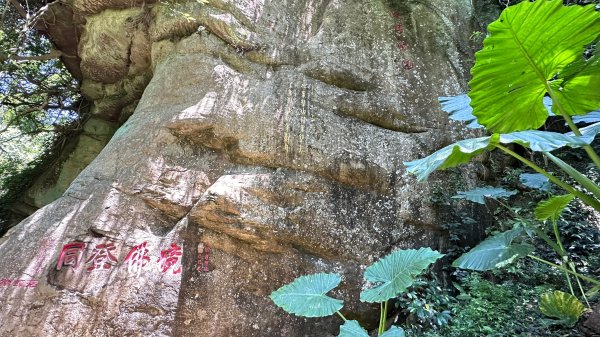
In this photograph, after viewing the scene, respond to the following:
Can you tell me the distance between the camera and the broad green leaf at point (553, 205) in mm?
2396

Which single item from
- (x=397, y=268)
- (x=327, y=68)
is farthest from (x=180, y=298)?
(x=327, y=68)

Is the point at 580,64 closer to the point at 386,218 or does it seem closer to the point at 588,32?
the point at 588,32

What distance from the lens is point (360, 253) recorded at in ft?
11.0

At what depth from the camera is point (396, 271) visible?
216 cm

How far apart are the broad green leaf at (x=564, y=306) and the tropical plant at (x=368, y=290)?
2.85 feet

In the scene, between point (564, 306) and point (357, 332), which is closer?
point (357, 332)

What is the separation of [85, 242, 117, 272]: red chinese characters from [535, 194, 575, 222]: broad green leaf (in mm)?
2873

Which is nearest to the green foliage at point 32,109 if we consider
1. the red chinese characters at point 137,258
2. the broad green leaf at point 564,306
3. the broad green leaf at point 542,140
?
the red chinese characters at point 137,258

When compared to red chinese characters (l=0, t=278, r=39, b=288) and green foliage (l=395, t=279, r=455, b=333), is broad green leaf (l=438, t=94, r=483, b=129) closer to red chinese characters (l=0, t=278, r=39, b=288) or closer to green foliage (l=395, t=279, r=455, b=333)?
green foliage (l=395, t=279, r=455, b=333)

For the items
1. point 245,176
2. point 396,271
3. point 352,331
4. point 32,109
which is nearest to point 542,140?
point 396,271

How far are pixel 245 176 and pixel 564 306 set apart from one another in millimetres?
2322

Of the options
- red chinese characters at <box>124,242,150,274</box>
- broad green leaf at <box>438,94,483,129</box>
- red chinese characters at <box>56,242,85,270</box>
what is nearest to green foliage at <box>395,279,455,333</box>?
broad green leaf at <box>438,94,483,129</box>

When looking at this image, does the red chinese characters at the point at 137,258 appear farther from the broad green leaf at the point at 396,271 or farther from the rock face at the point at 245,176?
the broad green leaf at the point at 396,271

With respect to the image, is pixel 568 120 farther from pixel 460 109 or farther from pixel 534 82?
pixel 460 109
